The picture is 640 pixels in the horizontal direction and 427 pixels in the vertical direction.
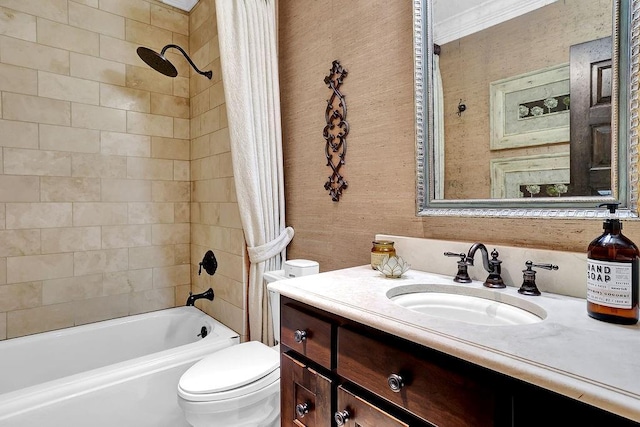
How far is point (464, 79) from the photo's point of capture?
3.96 feet

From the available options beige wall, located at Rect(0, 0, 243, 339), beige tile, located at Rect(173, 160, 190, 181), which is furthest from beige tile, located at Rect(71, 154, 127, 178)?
beige tile, located at Rect(173, 160, 190, 181)

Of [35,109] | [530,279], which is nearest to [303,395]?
[530,279]

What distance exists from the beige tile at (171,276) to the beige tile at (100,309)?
23 centimetres

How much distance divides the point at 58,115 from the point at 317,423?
234 centimetres

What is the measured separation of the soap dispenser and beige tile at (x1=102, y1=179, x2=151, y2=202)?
2.53m

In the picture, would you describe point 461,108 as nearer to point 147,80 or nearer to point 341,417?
point 341,417

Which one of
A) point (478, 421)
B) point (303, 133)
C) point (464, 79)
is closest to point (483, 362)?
point (478, 421)

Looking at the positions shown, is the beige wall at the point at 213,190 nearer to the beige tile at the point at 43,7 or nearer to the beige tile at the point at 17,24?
the beige tile at the point at 43,7

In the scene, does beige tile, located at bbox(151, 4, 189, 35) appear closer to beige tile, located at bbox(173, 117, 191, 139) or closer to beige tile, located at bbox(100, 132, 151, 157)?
beige tile, located at bbox(173, 117, 191, 139)

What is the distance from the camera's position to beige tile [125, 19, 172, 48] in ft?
7.86

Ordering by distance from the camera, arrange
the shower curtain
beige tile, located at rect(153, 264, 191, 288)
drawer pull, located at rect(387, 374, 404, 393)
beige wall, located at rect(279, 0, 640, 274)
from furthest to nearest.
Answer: beige tile, located at rect(153, 264, 191, 288), the shower curtain, beige wall, located at rect(279, 0, 640, 274), drawer pull, located at rect(387, 374, 404, 393)

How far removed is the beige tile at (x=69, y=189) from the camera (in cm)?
212

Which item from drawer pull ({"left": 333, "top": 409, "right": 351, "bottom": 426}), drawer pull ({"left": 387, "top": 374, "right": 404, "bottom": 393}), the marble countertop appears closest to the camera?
the marble countertop

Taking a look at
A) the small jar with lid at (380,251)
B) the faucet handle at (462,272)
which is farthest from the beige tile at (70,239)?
the faucet handle at (462,272)
